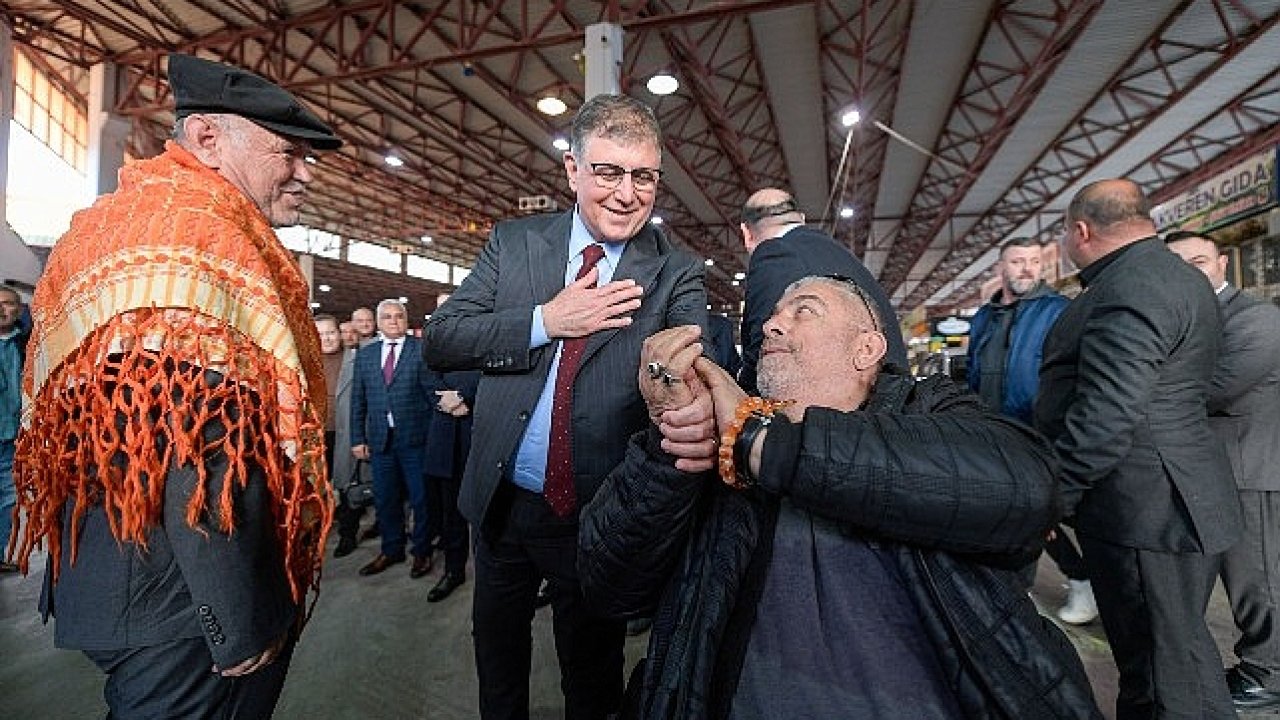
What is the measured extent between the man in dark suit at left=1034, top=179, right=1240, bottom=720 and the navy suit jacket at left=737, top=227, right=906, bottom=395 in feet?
1.89

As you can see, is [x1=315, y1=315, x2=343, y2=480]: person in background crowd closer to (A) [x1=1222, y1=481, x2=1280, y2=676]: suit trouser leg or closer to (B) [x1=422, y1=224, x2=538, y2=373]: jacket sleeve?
(B) [x1=422, y1=224, x2=538, y2=373]: jacket sleeve

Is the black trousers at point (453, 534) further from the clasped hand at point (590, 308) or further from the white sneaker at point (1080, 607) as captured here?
the white sneaker at point (1080, 607)

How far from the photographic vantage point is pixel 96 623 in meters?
1.03

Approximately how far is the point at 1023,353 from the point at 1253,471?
953 millimetres

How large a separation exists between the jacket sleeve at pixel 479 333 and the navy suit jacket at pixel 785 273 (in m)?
0.80

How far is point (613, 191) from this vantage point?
1.39 meters

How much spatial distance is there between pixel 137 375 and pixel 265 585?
0.44m

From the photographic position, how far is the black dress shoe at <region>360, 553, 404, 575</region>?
3.65 meters

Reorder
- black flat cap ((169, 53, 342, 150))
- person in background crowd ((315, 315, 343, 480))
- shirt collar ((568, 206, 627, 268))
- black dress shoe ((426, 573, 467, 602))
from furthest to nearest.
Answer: person in background crowd ((315, 315, 343, 480)) < black dress shoe ((426, 573, 467, 602)) < shirt collar ((568, 206, 627, 268)) < black flat cap ((169, 53, 342, 150))

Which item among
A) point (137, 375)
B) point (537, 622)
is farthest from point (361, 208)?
point (137, 375)

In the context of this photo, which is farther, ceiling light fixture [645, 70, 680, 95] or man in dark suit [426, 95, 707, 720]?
ceiling light fixture [645, 70, 680, 95]

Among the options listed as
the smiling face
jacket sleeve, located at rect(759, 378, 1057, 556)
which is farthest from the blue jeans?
jacket sleeve, located at rect(759, 378, 1057, 556)

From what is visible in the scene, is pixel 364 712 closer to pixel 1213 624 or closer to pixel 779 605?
pixel 779 605

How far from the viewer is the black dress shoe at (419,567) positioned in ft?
11.8
